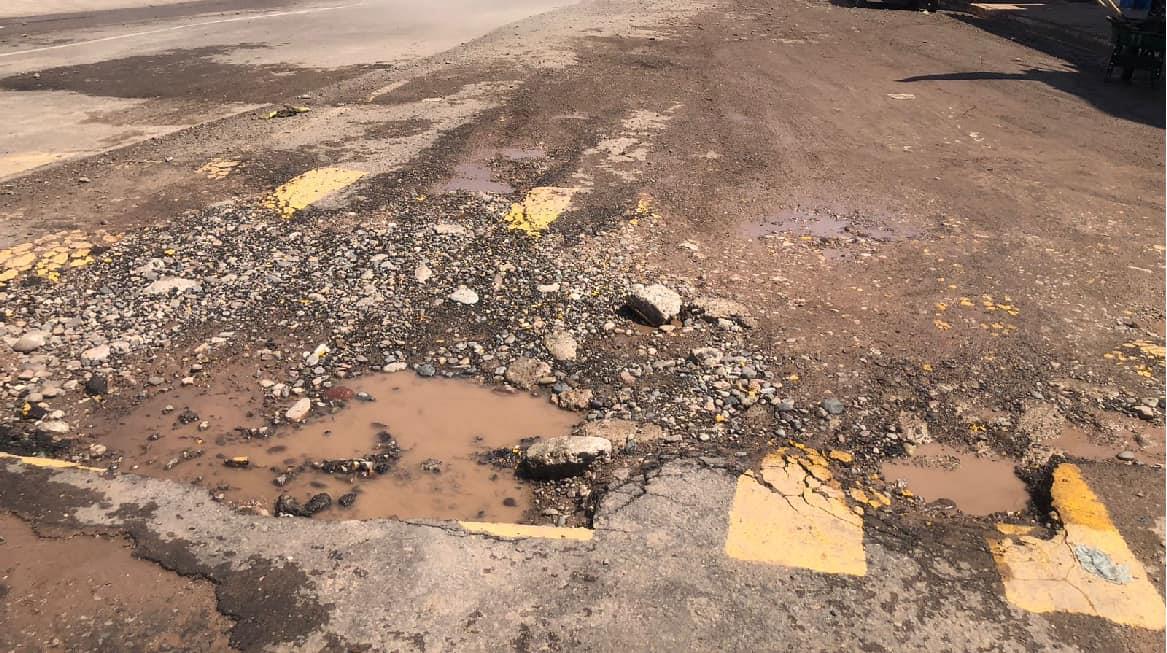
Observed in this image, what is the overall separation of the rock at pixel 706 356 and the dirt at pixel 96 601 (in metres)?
2.52

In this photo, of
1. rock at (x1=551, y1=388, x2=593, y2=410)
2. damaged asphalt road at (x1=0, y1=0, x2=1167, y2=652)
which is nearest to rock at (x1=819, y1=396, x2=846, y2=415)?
damaged asphalt road at (x1=0, y1=0, x2=1167, y2=652)

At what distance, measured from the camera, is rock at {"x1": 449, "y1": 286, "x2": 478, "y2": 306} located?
461 centimetres

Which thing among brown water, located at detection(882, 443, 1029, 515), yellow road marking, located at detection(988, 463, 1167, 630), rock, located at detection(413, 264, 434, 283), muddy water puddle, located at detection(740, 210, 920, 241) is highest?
rock, located at detection(413, 264, 434, 283)

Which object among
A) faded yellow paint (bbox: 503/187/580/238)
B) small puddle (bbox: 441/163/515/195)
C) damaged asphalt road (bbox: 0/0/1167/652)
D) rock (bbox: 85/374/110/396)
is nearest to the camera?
damaged asphalt road (bbox: 0/0/1167/652)

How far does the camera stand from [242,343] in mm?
4184

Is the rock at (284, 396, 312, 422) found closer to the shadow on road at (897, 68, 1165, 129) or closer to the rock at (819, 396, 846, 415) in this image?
the rock at (819, 396, 846, 415)

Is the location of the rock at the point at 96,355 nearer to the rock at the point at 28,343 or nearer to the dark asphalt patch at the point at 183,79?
the rock at the point at 28,343

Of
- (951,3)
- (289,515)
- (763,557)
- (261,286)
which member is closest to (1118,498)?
(763,557)

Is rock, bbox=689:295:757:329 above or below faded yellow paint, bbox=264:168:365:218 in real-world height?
below

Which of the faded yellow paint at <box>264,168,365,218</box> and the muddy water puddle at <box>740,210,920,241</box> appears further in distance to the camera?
the faded yellow paint at <box>264,168,365,218</box>

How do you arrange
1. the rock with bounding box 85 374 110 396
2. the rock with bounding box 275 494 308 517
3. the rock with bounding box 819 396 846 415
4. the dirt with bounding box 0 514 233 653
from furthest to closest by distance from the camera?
the rock with bounding box 85 374 110 396 < the rock with bounding box 819 396 846 415 < the rock with bounding box 275 494 308 517 < the dirt with bounding box 0 514 233 653

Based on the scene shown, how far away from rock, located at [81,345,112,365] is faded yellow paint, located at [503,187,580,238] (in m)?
2.73

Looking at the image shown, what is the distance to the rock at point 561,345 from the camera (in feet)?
13.5

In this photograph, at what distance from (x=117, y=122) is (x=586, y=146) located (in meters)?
5.26
